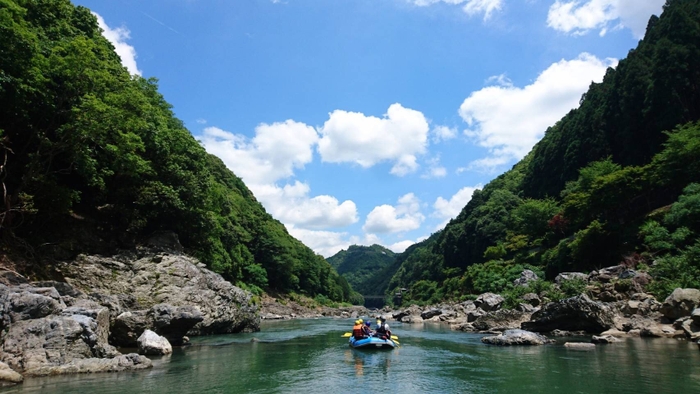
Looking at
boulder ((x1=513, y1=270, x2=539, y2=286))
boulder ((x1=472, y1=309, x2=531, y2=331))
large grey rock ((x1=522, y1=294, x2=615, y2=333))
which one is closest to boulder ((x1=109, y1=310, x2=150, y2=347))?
large grey rock ((x1=522, y1=294, x2=615, y2=333))

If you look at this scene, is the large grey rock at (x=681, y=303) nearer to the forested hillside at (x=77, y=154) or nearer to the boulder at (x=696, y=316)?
the boulder at (x=696, y=316)

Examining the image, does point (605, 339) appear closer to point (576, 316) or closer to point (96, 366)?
point (576, 316)

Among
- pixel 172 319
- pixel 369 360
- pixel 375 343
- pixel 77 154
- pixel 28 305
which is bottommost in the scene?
pixel 369 360

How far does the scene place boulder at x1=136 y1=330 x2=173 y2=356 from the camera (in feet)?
59.9

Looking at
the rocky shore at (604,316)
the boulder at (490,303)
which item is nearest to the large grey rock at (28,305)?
the rocky shore at (604,316)

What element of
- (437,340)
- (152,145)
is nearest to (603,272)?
(437,340)

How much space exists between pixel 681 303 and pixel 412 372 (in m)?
16.8

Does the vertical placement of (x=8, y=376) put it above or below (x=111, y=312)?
below

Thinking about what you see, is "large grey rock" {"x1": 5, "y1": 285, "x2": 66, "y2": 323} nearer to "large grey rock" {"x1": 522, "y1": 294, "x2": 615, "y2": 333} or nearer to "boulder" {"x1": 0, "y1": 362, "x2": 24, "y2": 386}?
"boulder" {"x1": 0, "y1": 362, "x2": 24, "y2": 386}

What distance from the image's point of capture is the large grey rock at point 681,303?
22031 millimetres

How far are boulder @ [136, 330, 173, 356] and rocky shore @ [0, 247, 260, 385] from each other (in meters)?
0.04

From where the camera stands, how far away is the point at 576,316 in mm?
25656

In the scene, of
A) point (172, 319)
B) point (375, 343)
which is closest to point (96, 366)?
point (172, 319)

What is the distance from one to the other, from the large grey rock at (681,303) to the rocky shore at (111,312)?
25.2m
